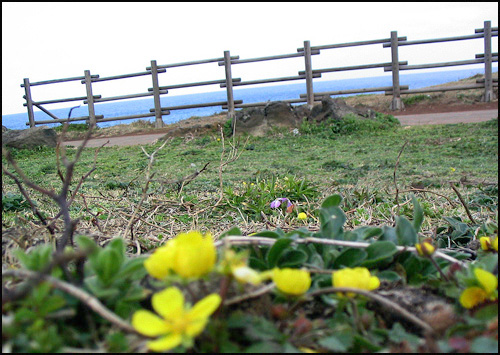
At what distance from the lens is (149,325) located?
38 centimetres

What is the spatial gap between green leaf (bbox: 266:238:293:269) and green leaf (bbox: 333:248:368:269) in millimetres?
80

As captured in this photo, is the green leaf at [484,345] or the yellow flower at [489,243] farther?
the yellow flower at [489,243]

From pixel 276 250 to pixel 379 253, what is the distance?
14 cm

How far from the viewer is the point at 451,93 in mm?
12688

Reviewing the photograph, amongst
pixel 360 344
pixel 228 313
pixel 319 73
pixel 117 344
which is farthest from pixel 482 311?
pixel 319 73

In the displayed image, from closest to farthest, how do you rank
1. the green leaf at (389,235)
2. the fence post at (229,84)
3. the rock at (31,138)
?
the green leaf at (389,235), the rock at (31,138), the fence post at (229,84)

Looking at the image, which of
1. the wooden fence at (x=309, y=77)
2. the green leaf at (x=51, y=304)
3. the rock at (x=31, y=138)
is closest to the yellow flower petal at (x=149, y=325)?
the green leaf at (x=51, y=304)

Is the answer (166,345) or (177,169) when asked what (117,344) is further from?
(177,169)

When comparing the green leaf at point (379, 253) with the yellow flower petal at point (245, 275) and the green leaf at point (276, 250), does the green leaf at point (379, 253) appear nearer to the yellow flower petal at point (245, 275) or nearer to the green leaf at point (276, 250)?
the green leaf at point (276, 250)

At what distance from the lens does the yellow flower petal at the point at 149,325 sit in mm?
375

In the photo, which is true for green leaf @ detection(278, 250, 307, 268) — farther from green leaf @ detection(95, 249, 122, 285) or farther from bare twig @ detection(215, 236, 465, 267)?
green leaf @ detection(95, 249, 122, 285)

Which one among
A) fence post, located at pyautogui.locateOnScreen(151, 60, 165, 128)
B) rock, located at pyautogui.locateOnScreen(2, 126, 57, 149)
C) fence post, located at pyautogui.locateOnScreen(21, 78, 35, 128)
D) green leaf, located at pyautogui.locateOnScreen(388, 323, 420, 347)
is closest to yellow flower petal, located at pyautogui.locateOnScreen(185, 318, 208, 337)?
green leaf, located at pyautogui.locateOnScreen(388, 323, 420, 347)

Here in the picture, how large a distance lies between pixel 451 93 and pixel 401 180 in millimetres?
10209

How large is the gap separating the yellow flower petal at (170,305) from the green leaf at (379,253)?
0.32 m
